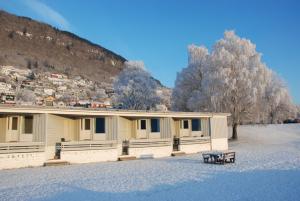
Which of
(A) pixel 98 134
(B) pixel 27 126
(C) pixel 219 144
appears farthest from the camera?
(C) pixel 219 144

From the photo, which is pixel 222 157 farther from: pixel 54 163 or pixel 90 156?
pixel 54 163

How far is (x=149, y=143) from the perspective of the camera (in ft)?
70.9

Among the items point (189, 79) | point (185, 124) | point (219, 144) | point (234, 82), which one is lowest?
point (219, 144)

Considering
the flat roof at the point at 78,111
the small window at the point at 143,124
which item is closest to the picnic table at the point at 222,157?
the flat roof at the point at 78,111

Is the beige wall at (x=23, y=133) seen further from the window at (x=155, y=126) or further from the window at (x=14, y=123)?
the window at (x=155, y=126)

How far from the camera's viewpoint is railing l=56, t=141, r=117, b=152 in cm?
1834

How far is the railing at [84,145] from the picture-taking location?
60.2ft

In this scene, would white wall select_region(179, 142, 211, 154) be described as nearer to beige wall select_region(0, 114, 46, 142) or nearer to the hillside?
beige wall select_region(0, 114, 46, 142)

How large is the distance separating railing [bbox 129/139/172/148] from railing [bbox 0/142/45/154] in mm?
6105

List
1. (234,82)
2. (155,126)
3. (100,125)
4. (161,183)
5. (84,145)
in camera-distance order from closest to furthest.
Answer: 1. (161,183)
2. (84,145)
3. (100,125)
4. (155,126)
5. (234,82)

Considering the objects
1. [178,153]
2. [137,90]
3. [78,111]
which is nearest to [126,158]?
[178,153]

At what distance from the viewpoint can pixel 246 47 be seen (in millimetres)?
34188

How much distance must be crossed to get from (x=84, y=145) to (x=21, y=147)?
3752mm

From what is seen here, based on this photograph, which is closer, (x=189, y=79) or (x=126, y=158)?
(x=126, y=158)
